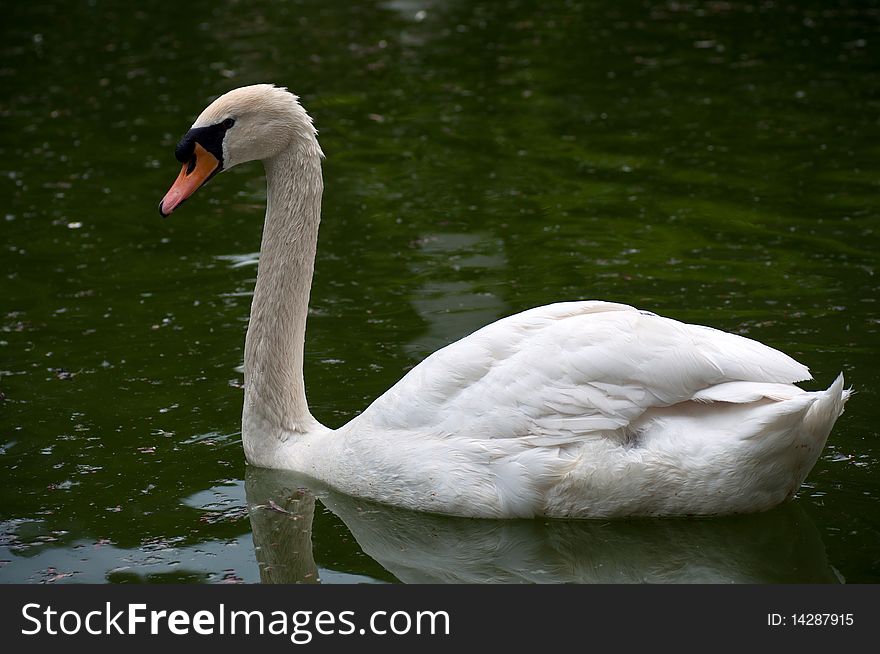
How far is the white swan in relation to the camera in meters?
5.54

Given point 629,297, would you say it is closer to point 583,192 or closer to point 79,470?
point 583,192

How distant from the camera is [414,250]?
10.4m

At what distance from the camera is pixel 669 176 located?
11961mm

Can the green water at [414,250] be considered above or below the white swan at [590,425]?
below

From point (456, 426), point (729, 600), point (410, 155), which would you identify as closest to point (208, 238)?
point (410, 155)

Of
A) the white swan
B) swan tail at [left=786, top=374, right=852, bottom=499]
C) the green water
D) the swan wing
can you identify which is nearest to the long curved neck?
the green water

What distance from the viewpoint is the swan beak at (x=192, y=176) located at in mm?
6730

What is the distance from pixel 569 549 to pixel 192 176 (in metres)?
Result: 2.58

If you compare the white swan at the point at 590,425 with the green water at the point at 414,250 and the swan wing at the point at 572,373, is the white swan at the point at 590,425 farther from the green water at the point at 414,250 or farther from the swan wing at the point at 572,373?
the green water at the point at 414,250

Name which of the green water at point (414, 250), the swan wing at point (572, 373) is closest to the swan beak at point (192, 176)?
the green water at point (414, 250)

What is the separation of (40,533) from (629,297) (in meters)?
4.29

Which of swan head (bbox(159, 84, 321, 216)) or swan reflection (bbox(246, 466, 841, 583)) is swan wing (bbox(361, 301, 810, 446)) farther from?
swan head (bbox(159, 84, 321, 216))

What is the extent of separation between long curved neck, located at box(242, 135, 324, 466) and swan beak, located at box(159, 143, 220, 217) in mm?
298

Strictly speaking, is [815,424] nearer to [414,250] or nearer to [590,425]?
[590,425]
